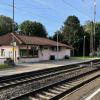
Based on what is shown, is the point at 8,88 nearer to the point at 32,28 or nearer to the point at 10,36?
the point at 10,36

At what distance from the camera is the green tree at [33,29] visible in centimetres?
10319

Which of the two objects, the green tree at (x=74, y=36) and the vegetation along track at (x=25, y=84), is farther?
the green tree at (x=74, y=36)

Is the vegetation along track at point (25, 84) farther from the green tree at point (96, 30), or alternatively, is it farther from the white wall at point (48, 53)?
the green tree at point (96, 30)

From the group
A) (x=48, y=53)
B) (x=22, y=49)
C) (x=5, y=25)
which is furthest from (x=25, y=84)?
(x=5, y=25)

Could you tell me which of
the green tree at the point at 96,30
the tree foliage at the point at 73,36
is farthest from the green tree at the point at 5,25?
the green tree at the point at 96,30

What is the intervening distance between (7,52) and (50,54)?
1179 centimetres

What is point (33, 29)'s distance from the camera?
103312 mm

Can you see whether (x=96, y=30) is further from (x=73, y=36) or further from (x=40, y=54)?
(x=40, y=54)

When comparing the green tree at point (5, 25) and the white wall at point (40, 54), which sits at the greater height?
the green tree at point (5, 25)

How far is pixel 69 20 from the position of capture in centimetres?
11219

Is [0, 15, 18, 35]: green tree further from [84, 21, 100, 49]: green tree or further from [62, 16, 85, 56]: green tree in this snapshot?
[84, 21, 100, 49]: green tree

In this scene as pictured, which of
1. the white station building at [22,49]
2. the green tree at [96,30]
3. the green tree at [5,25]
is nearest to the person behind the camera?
the white station building at [22,49]

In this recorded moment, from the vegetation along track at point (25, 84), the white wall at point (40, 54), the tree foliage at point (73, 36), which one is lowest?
the vegetation along track at point (25, 84)

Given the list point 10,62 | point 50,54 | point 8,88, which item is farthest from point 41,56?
point 8,88
